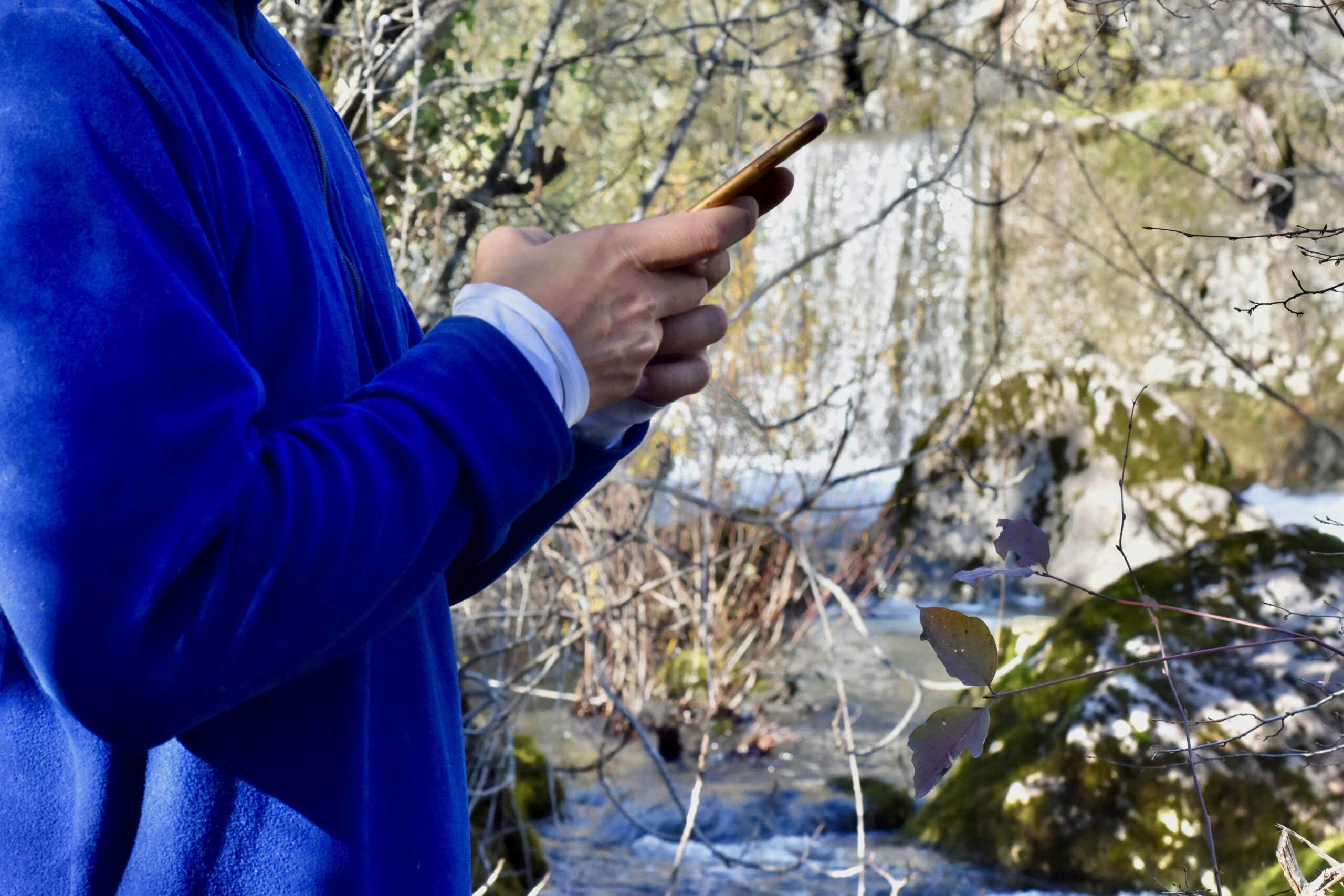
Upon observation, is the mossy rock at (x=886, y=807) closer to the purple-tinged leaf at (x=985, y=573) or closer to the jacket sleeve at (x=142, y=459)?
the purple-tinged leaf at (x=985, y=573)

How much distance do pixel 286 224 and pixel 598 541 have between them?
3591mm

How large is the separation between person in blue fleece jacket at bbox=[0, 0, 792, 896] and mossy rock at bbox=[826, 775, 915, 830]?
3.34m

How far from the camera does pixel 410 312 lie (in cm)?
125

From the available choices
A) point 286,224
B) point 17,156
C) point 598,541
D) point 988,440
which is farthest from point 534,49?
point 988,440

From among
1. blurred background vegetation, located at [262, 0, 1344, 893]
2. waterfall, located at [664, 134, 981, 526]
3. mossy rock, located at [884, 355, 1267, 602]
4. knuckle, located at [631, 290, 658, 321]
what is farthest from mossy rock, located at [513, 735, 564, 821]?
waterfall, located at [664, 134, 981, 526]

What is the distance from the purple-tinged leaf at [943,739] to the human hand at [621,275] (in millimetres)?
322

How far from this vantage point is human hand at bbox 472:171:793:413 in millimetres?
809

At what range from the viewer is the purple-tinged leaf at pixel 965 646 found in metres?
0.90

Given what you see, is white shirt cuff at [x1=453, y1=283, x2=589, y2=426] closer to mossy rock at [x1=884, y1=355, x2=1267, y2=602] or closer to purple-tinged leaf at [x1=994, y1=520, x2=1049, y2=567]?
purple-tinged leaf at [x1=994, y1=520, x2=1049, y2=567]

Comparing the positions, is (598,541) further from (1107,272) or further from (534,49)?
(1107,272)

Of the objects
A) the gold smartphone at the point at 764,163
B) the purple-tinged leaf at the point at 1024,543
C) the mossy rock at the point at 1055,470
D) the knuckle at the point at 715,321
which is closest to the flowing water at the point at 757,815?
the mossy rock at the point at 1055,470

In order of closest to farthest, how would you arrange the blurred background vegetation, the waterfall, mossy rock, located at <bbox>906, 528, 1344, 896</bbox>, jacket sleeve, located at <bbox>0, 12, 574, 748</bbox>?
jacket sleeve, located at <bbox>0, 12, 574, 748</bbox>
the blurred background vegetation
mossy rock, located at <bbox>906, 528, 1344, 896</bbox>
the waterfall

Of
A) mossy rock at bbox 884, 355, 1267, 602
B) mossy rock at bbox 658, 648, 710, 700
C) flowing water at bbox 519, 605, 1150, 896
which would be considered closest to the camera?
flowing water at bbox 519, 605, 1150, 896

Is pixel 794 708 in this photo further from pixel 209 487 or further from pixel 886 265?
pixel 886 265
